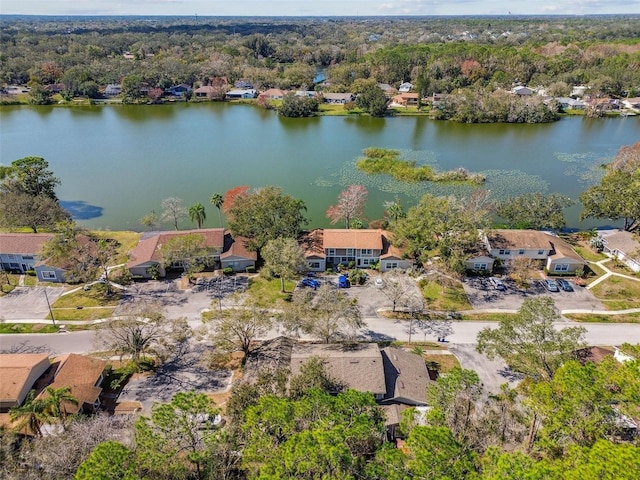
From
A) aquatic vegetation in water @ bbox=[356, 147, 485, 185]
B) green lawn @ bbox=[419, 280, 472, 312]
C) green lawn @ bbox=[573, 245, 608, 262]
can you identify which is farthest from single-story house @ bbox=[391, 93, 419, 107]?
green lawn @ bbox=[419, 280, 472, 312]

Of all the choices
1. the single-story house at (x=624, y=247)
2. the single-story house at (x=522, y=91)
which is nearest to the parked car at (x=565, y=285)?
the single-story house at (x=624, y=247)

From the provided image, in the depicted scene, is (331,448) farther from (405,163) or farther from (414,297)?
(405,163)

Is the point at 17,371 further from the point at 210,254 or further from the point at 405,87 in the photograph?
the point at 405,87

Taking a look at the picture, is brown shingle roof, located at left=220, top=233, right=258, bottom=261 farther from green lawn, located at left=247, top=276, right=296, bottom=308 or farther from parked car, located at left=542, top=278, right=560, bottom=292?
parked car, located at left=542, top=278, right=560, bottom=292

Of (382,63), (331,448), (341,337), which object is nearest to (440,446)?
(331,448)

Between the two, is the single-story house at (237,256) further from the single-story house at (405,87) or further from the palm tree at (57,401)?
the single-story house at (405,87)

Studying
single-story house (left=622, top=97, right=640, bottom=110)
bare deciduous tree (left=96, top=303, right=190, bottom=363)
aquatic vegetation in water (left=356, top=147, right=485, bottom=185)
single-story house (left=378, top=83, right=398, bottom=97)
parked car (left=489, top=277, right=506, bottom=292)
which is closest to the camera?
bare deciduous tree (left=96, top=303, right=190, bottom=363)
